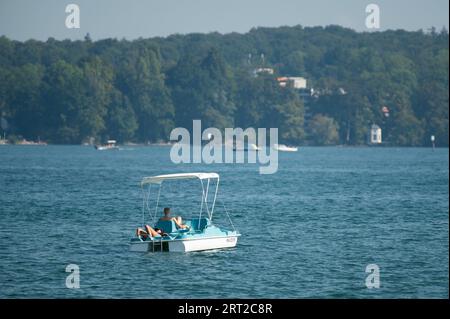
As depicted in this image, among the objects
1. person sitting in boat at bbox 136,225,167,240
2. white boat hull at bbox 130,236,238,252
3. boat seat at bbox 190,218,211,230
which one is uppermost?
boat seat at bbox 190,218,211,230

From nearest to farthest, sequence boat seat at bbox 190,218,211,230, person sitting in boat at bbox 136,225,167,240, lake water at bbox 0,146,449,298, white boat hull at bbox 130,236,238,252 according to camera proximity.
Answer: lake water at bbox 0,146,449,298 < person sitting in boat at bbox 136,225,167,240 < white boat hull at bbox 130,236,238,252 < boat seat at bbox 190,218,211,230

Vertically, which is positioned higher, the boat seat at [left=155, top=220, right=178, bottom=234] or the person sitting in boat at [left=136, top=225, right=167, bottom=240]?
the boat seat at [left=155, top=220, right=178, bottom=234]

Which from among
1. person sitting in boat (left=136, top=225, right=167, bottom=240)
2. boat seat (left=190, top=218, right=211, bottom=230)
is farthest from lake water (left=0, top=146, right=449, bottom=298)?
boat seat (left=190, top=218, right=211, bottom=230)

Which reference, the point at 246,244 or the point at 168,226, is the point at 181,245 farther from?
the point at 246,244

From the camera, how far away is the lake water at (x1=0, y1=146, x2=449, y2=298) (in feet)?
132

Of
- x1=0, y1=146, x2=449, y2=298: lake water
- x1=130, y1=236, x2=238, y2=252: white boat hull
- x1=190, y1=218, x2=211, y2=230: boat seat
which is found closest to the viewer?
x1=0, y1=146, x2=449, y2=298: lake water

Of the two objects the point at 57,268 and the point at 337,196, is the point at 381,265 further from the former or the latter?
the point at 337,196

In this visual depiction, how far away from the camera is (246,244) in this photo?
5203 cm

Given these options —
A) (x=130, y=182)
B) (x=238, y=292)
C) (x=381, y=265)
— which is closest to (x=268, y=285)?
(x=238, y=292)

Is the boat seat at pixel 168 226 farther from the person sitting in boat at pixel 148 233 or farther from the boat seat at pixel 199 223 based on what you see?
the boat seat at pixel 199 223

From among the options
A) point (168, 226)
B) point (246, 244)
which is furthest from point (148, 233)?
point (246, 244)

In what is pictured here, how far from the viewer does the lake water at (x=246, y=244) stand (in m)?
40.2

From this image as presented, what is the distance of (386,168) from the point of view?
146m

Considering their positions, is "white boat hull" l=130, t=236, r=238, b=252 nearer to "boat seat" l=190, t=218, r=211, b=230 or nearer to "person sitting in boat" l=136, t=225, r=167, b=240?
"person sitting in boat" l=136, t=225, r=167, b=240
